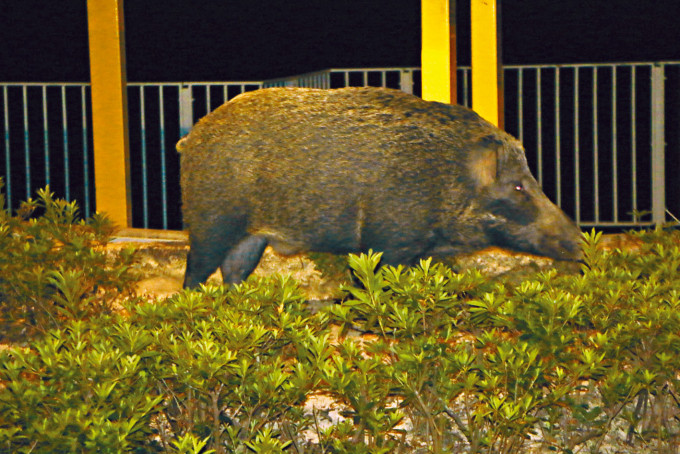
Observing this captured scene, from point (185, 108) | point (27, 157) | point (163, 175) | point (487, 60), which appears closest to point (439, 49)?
point (487, 60)

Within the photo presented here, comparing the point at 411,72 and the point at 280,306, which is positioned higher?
the point at 411,72

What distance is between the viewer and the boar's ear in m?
4.60

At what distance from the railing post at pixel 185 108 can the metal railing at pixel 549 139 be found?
0.04 feet

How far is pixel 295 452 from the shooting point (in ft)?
9.30

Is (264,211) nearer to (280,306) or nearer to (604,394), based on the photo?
(280,306)

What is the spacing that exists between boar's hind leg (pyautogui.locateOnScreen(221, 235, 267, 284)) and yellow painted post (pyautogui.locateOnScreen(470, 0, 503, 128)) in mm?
2747

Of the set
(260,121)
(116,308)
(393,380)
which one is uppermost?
(260,121)

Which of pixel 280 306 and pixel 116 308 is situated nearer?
pixel 280 306

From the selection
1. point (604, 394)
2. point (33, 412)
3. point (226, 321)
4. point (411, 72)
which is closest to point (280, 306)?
point (226, 321)

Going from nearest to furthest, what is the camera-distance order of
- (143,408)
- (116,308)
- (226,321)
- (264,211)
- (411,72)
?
1. (143,408)
2. (226,321)
3. (264,211)
4. (116,308)
5. (411,72)

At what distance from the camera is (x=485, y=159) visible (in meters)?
4.62

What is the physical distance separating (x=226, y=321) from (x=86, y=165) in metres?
5.63

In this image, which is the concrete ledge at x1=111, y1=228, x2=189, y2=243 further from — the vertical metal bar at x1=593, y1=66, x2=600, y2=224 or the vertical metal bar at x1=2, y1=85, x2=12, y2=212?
the vertical metal bar at x1=593, y1=66, x2=600, y2=224

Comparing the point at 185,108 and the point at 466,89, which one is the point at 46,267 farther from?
the point at 466,89
